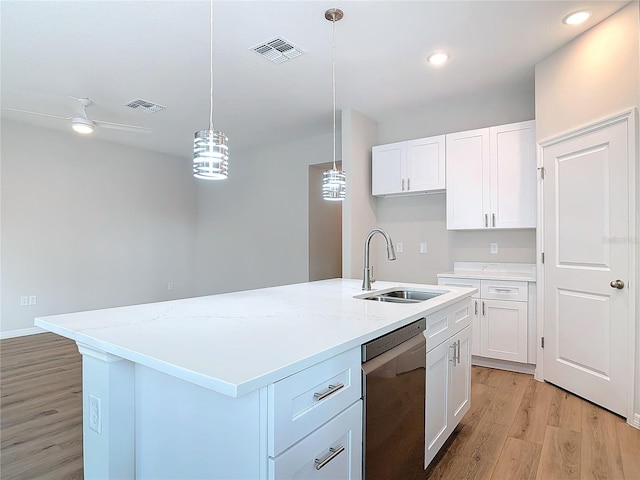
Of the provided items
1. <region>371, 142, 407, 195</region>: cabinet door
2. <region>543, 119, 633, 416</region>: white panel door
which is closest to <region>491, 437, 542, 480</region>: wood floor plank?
<region>543, 119, 633, 416</region>: white panel door

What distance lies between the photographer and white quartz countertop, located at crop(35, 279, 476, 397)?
3.07ft

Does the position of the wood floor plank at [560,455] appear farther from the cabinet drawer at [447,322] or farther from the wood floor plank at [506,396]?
the cabinet drawer at [447,322]

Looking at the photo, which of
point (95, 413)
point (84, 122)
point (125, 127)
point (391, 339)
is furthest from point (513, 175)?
point (125, 127)

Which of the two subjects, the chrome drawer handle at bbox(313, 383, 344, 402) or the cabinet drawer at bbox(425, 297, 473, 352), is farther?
the cabinet drawer at bbox(425, 297, 473, 352)

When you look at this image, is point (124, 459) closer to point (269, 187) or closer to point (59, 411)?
point (59, 411)

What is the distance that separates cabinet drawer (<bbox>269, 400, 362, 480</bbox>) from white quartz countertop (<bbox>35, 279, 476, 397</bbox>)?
0.21 metres

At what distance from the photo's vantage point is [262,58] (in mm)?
3070

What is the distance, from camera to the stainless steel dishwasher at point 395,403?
1314 millimetres

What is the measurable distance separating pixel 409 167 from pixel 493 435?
→ 2709 mm

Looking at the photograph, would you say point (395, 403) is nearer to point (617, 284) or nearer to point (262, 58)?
point (617, 284)

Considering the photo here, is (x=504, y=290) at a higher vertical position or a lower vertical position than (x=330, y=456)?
higher

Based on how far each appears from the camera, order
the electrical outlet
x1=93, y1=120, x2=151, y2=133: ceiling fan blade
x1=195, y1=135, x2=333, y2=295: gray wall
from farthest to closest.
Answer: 1. x1=195, y1=135, x2=333, y2=295: gray wall
2. x1=93, y1=120, x2=151, y2=133: ceiling fan blade
3. the electrical outlet

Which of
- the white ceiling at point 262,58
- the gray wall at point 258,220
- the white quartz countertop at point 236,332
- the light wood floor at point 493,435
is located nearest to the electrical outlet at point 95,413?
the white quartz countertop at point 236,332

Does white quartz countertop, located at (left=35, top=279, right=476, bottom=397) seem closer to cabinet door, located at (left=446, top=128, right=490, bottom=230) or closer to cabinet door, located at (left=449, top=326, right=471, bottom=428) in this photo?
cabinet door, located at (left=449, top=326, right=471, bottom=428)
